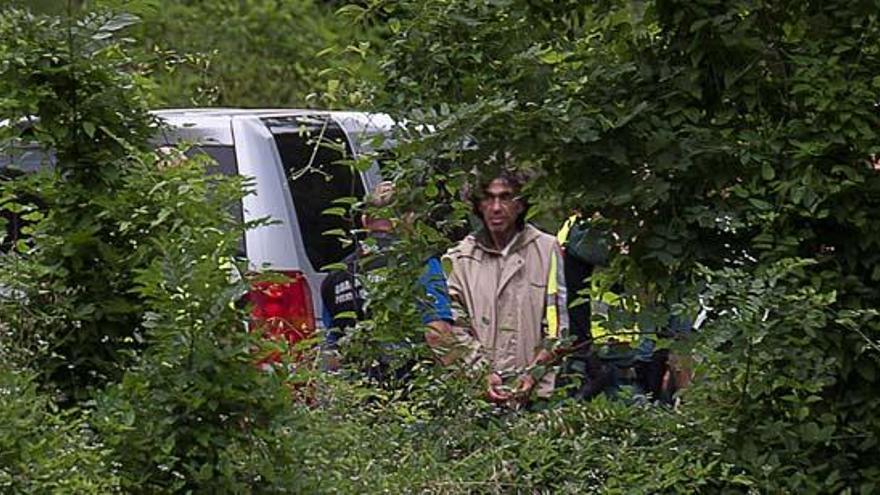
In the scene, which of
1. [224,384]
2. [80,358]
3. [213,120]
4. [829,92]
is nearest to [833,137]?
[829,92]

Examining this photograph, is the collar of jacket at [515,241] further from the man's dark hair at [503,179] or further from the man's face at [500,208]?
the man's dark hair at [503,179]

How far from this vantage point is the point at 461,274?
7895 millimetres

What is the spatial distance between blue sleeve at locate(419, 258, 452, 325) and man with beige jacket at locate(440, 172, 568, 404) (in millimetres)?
315

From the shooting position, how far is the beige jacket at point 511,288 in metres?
7.64

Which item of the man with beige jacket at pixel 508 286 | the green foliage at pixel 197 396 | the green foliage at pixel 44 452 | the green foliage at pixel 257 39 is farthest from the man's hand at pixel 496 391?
the green foliage at pixel 257 39

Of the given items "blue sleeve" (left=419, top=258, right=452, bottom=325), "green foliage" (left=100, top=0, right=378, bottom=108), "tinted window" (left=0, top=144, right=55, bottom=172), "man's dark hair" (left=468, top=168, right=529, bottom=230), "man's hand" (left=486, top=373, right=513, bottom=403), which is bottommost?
"man's hand" (left=486, top=373, right=513, bottom=403)

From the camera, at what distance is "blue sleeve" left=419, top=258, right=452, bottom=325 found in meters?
6.10

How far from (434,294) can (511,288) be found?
1984 millimetres

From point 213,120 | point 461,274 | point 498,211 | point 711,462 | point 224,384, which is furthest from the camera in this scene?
point 213,120

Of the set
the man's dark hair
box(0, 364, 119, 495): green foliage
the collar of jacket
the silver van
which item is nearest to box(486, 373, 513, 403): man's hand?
the man's dark hair

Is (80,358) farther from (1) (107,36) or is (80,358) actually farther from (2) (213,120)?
(2) (213,120)

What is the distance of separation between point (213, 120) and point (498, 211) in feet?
7.17

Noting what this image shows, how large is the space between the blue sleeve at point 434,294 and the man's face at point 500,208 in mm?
297

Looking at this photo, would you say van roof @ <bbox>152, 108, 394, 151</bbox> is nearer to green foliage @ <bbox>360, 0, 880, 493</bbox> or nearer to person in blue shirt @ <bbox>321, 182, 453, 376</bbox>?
person in blue shirt @ <bbox>321, 182, 453, 376</bbox>
